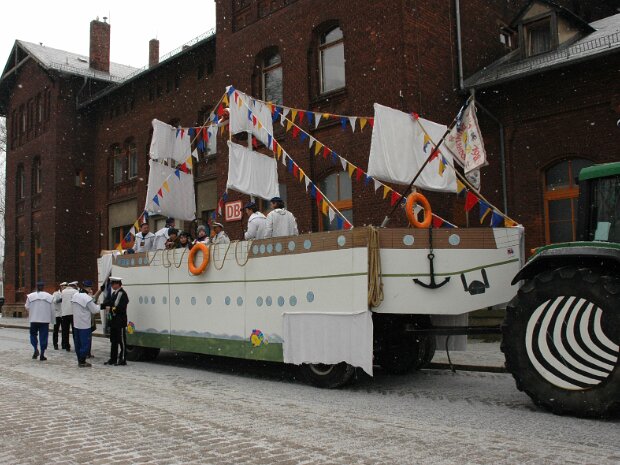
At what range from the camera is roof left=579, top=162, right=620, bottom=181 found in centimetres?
661

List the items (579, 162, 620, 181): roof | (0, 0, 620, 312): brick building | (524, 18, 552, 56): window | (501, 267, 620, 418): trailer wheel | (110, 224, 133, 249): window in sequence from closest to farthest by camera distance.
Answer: (501, 267, 620, 418): trailer wheel → (579, 162, 620, 181): roof → (0, 0, 620, 312): brick building → (524, 18, 552, 56): window → (110, 224, 133, 249): window

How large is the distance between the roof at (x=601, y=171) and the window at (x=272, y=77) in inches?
521

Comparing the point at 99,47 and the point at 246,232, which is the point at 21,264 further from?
the point at 246,232

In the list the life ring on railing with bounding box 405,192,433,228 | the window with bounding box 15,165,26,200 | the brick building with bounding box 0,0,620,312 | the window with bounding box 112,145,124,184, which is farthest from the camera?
the window with bounding box 15,165,26,200

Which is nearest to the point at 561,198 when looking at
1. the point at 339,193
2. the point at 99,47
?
the point at 339,193

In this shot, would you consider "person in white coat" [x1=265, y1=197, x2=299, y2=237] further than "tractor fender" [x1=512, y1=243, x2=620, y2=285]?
Yes

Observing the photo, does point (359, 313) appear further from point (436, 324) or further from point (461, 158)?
point (461, 158)

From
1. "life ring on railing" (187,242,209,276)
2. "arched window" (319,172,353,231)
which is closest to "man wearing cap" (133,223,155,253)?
"life ring on railing" (187,242,209,276)

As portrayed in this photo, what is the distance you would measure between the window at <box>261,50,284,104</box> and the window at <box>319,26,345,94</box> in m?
1.69

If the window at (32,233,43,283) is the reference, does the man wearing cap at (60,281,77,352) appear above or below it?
below

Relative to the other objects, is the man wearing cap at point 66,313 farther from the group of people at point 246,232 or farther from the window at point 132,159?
the window at point 132,159

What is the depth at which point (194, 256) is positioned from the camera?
35.4 ft

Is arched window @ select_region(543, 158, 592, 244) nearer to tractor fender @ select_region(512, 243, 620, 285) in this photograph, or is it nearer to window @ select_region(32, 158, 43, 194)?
tractor fender @ select_region(512, 243, 620, 285)

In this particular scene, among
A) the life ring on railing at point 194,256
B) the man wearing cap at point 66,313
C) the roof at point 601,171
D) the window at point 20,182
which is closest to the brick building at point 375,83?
the man wearing cap at point 66,313
